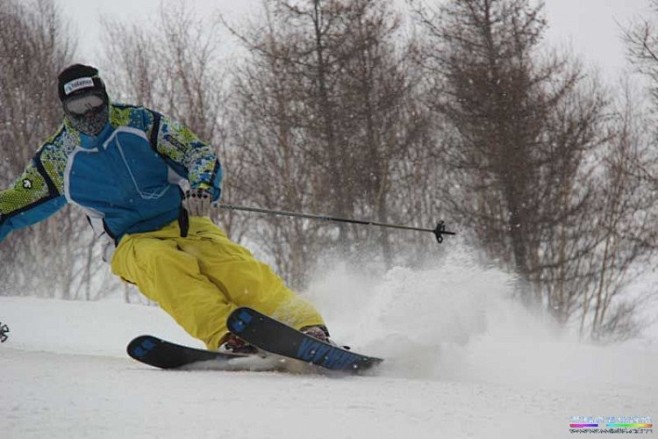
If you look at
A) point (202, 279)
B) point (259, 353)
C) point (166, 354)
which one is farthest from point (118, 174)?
point (259, 353)

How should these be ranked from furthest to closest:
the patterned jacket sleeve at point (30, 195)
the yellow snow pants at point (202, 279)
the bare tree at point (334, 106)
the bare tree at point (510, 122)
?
the bare tree at point (334, 106), the bare tree at point (510, 122), the patterned jacket sleeve at point (30, 195), the yellow snow pants at point (202, 279)

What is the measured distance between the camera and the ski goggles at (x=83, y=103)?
4312 millimetres

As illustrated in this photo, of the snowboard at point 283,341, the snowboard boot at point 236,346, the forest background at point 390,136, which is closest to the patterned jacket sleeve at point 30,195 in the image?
the snowboard boot at point 236,346

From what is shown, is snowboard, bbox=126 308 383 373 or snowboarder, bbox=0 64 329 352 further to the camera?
snowboarder, bbox=0 64 329 352

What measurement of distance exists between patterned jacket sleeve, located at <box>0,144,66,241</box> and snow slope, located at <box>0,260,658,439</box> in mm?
817

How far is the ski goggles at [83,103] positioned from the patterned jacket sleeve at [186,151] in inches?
15.8

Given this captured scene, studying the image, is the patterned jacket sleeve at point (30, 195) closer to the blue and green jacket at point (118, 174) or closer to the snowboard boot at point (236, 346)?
the blue and green jacket at point (118, 174)

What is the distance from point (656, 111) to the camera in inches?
539

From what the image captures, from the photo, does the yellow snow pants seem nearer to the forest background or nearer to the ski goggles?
the ski goggles

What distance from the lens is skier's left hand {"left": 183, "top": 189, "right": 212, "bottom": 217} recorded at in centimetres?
430

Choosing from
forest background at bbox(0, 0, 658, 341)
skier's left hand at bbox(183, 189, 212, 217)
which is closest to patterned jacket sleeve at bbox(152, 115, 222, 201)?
skier's left hand at bbox(183, 189, 212, 217)

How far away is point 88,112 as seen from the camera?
4.34 m

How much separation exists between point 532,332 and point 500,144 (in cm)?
368

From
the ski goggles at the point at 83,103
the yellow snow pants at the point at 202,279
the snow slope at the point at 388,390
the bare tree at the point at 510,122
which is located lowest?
the snow slope at the point at 388,390
